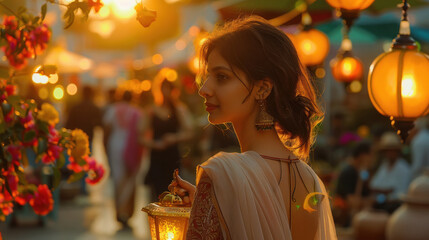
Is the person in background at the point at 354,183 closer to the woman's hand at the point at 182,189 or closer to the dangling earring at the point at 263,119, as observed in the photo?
the woman's hand at the point at 182,189

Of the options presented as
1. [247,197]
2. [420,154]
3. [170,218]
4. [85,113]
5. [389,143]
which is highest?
[247,197]

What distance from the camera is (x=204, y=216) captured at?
266cm

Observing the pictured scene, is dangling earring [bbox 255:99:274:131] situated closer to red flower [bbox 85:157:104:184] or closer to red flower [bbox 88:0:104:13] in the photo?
red flower [bbox 88:0:104:13]

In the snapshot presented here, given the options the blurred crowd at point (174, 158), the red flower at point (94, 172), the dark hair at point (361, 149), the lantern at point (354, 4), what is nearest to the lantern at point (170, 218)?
the red flower at point (94, 172)

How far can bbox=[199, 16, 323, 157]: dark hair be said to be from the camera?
9.20 feet

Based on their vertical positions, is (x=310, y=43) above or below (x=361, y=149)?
above

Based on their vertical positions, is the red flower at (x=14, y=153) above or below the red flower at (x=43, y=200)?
above

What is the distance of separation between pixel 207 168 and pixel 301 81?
21.0 inches

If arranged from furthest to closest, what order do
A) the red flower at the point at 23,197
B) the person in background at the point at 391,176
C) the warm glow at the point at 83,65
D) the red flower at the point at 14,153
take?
the warm glow at the point at 83,65 → the person in background at the point at 391,176 → the red flower at the point at 23,197 → the red flower at the point at 14,153

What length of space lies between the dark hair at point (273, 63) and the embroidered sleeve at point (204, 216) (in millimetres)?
362

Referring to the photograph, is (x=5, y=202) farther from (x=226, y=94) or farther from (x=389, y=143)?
(x=389, y=143)

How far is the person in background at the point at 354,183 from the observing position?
38.1ft

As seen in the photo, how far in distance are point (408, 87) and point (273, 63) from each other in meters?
2.79

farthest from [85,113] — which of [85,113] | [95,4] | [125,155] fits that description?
[95,4]
